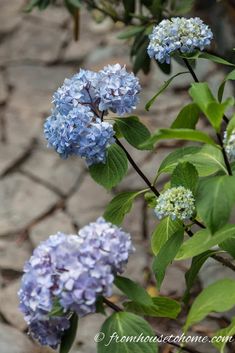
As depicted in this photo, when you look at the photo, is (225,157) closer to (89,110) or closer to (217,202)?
(217,202)

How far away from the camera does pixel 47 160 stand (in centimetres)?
370

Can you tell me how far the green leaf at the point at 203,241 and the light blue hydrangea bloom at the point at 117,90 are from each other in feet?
1.06

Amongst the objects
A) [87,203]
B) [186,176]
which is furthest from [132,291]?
[87,203]

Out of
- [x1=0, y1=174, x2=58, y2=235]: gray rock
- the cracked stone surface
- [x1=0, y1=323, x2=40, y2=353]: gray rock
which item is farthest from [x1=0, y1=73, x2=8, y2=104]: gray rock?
[x1=0, y1=323, x2=40, y2=353]: gray rock

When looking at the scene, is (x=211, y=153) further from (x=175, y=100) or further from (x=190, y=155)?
(x=175, y=100)

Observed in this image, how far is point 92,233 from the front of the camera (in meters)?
1.31

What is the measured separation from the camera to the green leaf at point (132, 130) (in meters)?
1.71

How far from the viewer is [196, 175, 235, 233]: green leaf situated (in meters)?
1.33

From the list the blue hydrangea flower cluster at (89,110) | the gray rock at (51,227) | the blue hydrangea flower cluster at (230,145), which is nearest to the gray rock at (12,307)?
the gray rock at (51,227)

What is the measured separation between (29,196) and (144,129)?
1838 mm

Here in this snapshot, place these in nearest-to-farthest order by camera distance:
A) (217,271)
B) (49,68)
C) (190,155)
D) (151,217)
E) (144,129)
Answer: (190,155)
(144,129)
(217,271)
(151,217)
(49,68)

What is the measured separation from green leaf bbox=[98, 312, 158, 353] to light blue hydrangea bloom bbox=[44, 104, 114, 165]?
14.0 inches

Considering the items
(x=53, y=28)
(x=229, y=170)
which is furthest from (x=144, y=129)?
(x=53, y=28)

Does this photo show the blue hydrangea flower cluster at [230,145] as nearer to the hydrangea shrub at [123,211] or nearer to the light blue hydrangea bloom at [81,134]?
the hydrangea shrub at [123,211]
